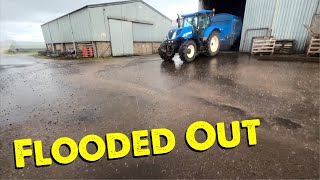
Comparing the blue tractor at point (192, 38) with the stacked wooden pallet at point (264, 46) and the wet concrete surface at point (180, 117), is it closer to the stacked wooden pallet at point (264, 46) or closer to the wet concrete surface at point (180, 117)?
the stacked wooden pallet at point (264, 46)

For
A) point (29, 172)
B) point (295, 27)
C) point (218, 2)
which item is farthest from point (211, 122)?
point (218, 2)

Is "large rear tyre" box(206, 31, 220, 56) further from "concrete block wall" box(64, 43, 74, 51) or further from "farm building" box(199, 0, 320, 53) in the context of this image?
"concrete block wall" box(64, 43, 74, 51)

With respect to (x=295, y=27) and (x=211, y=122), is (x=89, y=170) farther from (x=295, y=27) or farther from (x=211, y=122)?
(x=295, y=27)

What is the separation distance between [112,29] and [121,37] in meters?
1.18

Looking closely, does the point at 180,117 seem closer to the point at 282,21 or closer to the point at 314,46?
the point at 314,46

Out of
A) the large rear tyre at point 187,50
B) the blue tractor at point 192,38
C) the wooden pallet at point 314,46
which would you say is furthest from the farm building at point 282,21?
the large rear tyre at point 187,50

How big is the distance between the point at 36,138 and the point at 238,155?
10.8 feet

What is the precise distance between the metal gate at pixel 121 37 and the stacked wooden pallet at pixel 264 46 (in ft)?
38.9

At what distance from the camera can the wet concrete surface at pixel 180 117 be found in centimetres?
199

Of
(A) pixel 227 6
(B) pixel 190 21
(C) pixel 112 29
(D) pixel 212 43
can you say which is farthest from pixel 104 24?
(A) pixel 227 6

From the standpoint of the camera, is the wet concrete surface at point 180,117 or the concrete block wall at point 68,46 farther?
the concrete block wall at point 68,46

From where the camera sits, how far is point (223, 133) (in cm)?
261

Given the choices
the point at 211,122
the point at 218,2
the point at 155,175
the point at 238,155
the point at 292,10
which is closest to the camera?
the point at 155,175

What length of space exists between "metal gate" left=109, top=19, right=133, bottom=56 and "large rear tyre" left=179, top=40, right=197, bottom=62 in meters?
9.62
